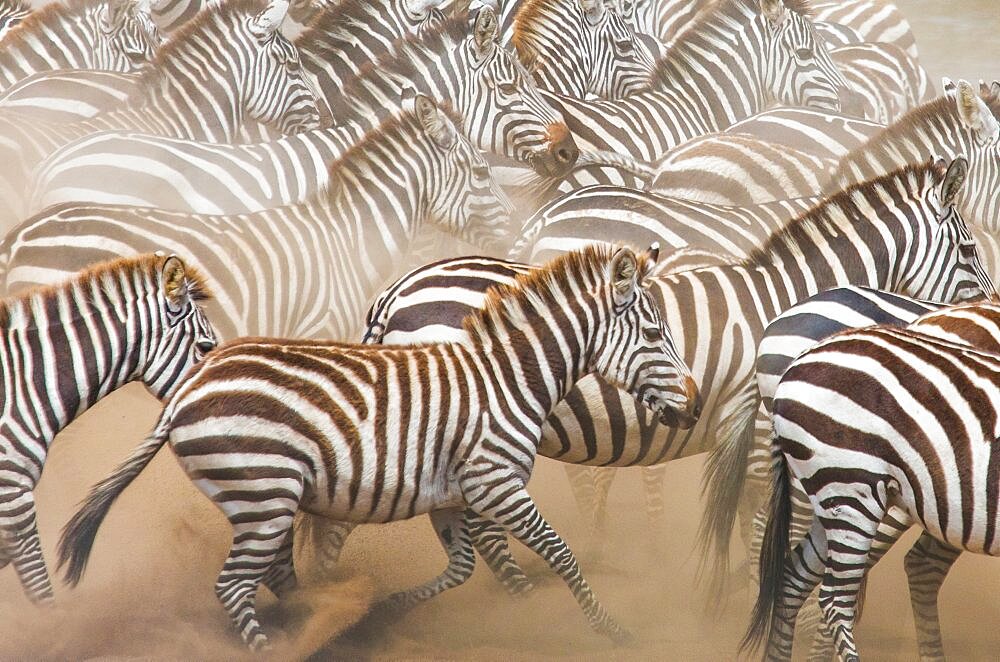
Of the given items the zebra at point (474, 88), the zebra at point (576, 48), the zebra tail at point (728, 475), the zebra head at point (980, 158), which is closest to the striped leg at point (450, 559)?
the zebra tail at point (728, 475)

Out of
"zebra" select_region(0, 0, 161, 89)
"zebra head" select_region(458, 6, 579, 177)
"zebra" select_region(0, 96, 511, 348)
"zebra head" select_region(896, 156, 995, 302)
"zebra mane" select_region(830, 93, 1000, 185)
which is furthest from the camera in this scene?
"zebra" select_region(0, 0, 161, 89)

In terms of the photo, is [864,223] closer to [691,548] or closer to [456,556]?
[691,548]

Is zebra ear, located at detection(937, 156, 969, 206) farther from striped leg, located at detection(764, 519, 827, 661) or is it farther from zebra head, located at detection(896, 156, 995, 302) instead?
striped leg, located at detection(764, 519, 827, 661)

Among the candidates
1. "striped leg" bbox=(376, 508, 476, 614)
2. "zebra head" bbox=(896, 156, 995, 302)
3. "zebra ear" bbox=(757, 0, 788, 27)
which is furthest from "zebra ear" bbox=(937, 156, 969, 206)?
"zebra ear" bbox=(757, 0, 788, 27)

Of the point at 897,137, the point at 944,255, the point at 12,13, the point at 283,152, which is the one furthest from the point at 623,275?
the point at 12,13

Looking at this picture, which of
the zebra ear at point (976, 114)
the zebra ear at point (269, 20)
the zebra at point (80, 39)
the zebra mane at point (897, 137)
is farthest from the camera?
the zebra at point (80, 39)

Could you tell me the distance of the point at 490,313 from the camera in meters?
4.85

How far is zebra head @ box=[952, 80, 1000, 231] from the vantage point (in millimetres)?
6910

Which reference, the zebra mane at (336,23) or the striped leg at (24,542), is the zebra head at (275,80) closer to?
the zebra mane at (336,23)

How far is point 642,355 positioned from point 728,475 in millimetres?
642

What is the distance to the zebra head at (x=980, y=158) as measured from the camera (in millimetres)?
6910

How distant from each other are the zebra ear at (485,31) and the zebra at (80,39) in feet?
8.96

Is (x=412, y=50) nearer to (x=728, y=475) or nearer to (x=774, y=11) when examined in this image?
(x=774, y=11)

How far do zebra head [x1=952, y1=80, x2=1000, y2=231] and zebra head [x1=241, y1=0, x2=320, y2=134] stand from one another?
4.55 meters
